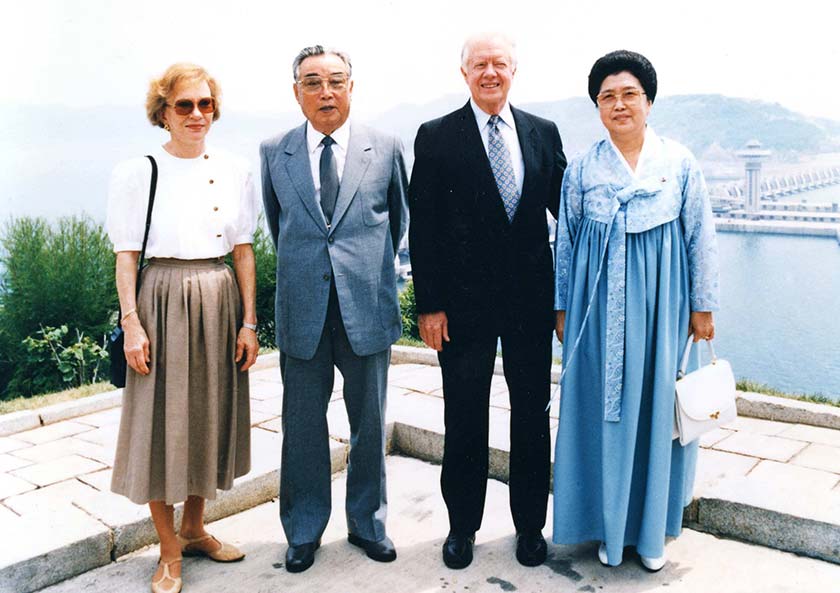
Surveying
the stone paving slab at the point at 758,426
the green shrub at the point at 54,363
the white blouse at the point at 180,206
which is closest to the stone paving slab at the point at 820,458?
the stone paving slab at the point at 758,426

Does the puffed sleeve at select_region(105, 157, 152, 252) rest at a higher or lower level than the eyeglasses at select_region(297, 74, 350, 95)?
lower

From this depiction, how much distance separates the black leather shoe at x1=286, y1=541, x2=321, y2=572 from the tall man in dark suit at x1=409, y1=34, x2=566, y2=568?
0.58 metres

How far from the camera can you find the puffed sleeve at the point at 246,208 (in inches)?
108

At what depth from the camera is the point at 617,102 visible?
8.49 ft

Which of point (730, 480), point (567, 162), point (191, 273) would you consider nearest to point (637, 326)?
point (567, 162)

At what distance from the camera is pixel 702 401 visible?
266cm

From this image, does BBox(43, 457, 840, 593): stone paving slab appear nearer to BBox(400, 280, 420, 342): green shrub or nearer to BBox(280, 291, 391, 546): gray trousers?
BBox(280, 291, 391, 546): gray trousers

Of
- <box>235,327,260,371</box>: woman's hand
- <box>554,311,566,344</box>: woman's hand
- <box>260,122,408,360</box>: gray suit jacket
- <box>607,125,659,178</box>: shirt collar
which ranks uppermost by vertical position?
<box>607,125,659,178</box>: shirt collar

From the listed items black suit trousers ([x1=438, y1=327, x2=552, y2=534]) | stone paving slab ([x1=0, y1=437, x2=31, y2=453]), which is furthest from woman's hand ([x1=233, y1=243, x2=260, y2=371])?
stone paving slab ([x1=0, y1=437, x2=31, y2=453])

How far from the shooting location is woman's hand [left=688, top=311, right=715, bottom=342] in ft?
8.84

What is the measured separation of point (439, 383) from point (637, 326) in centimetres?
297

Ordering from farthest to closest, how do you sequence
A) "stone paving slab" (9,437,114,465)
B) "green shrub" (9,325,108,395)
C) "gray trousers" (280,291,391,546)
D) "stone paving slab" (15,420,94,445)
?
"green shrub" (9,325,108,395), "stone paving slab" (15,420,94,445), "stone paving slab" (9,437,114,465), "gray trousers" (280,291,391,546)

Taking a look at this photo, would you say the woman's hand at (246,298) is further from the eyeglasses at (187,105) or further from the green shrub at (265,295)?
the green shrub at (265,295)

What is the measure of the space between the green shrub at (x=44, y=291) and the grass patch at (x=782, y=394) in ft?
18.9
